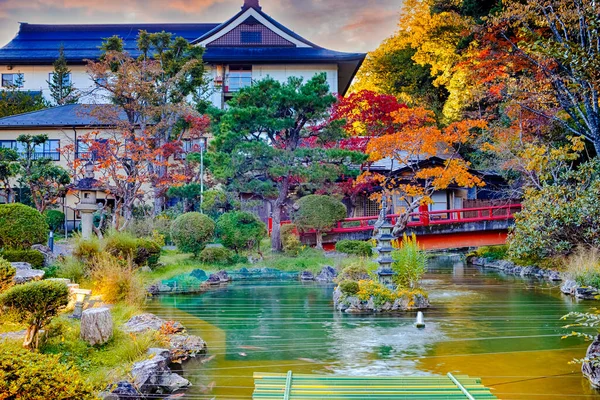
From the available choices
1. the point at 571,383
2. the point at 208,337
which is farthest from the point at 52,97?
the point at 571,383

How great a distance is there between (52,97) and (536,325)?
34470mm

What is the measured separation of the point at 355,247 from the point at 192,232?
575 centimetres

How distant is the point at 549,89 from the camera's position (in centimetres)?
1190

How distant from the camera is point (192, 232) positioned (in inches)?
752

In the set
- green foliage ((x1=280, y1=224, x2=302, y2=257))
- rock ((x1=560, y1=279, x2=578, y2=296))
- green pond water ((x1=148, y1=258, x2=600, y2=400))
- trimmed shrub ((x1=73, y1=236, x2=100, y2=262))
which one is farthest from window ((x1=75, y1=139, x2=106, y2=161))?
rock ((x1=560, y1=279, x2=578, y2=296))

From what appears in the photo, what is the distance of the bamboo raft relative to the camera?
5.25 m

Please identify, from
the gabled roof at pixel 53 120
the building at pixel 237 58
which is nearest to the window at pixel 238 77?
the building at pixel 237 58

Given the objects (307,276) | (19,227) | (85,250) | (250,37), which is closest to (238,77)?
(250,37)

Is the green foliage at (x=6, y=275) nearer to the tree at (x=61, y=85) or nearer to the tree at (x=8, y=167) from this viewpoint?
the tree at (x=8, y=167)

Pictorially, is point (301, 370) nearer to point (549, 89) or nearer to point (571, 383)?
point (571, 383)

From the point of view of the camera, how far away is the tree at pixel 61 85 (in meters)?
35.2

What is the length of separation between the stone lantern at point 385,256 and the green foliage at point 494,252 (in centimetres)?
1167

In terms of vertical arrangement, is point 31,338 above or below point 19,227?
below

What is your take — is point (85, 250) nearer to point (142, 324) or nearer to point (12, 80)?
point (142, 324)
